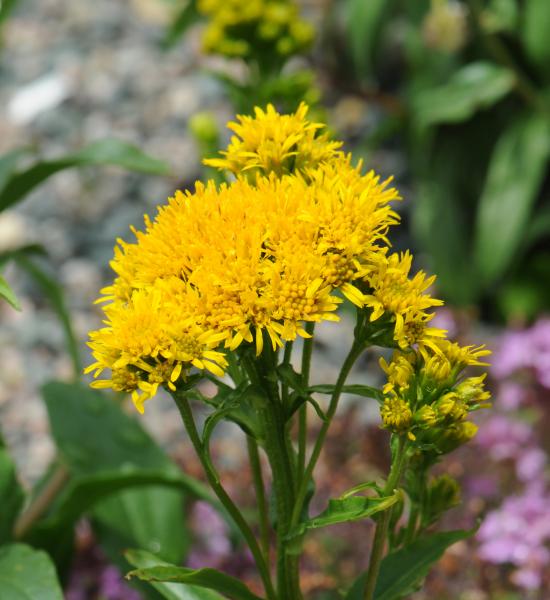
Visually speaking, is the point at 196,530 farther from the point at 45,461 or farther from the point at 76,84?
the point at 76,84

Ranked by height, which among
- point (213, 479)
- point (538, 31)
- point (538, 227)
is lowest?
point (213, 479)

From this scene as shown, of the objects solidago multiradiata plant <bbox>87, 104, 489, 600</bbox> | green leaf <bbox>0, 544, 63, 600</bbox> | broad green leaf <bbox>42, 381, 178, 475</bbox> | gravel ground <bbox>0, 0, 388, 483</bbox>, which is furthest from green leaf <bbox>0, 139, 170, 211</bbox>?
gravel ground <bbox>0, 0, 388, 483</bbox>

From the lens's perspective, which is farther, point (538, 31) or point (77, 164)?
point (538, 31)

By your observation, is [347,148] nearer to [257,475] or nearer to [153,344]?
[257,475]

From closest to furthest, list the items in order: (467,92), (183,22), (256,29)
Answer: (256,29) → (183,22) → (467,92)

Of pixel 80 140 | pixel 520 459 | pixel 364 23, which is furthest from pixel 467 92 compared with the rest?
pixel 80 140

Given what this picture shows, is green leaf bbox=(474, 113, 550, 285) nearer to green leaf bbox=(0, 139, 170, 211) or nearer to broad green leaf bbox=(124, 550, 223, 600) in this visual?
green leaf bbox=(0, 139, 170, 211)

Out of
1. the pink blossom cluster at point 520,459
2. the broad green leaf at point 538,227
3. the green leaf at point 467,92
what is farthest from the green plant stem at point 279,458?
the broad green leaf at point 538,227
